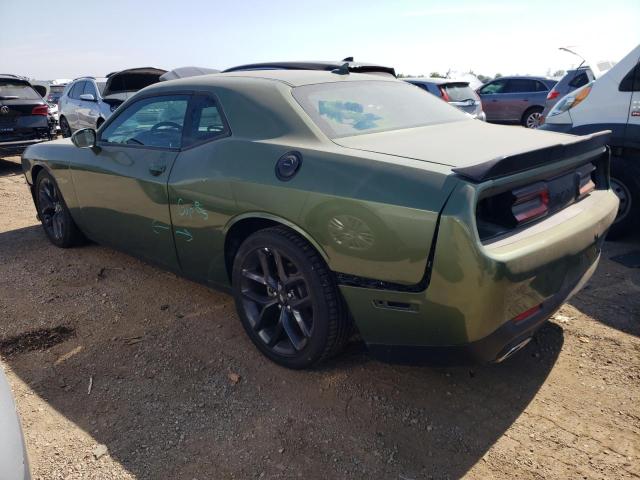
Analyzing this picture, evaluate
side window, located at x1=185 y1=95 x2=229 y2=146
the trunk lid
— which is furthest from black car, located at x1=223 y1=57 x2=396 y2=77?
the trunk lid

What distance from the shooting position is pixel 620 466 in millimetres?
2104

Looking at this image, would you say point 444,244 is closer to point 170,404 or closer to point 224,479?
point 224,479

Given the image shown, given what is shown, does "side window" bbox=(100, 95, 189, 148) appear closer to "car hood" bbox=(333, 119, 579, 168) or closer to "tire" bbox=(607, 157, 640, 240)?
"car hood" bbox=(333, 119, 579, 168)

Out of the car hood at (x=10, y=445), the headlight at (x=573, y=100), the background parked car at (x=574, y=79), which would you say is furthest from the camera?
the background parked car at (x=574, y=79)

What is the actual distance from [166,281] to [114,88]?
800 centimetres

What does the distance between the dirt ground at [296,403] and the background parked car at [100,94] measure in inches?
292

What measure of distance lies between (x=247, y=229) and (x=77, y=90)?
10383 mm

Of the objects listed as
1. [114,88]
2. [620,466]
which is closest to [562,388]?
[620,466]

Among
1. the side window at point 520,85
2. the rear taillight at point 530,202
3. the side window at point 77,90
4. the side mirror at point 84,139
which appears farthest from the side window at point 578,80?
the side window at point 77,90

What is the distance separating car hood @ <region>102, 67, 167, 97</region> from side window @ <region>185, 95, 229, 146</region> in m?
8.24

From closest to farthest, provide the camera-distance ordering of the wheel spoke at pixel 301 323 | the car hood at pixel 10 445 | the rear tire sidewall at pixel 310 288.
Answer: the car hood at pixel 10 445 → the rear tire sidewall at pixel 310 288 → the wheel spoke at pixel 301 323

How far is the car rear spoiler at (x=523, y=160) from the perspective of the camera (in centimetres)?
201

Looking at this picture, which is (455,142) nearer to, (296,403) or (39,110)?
(296,403)

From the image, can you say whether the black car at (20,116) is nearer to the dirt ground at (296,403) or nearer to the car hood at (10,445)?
the dirt ground at (296,403)
